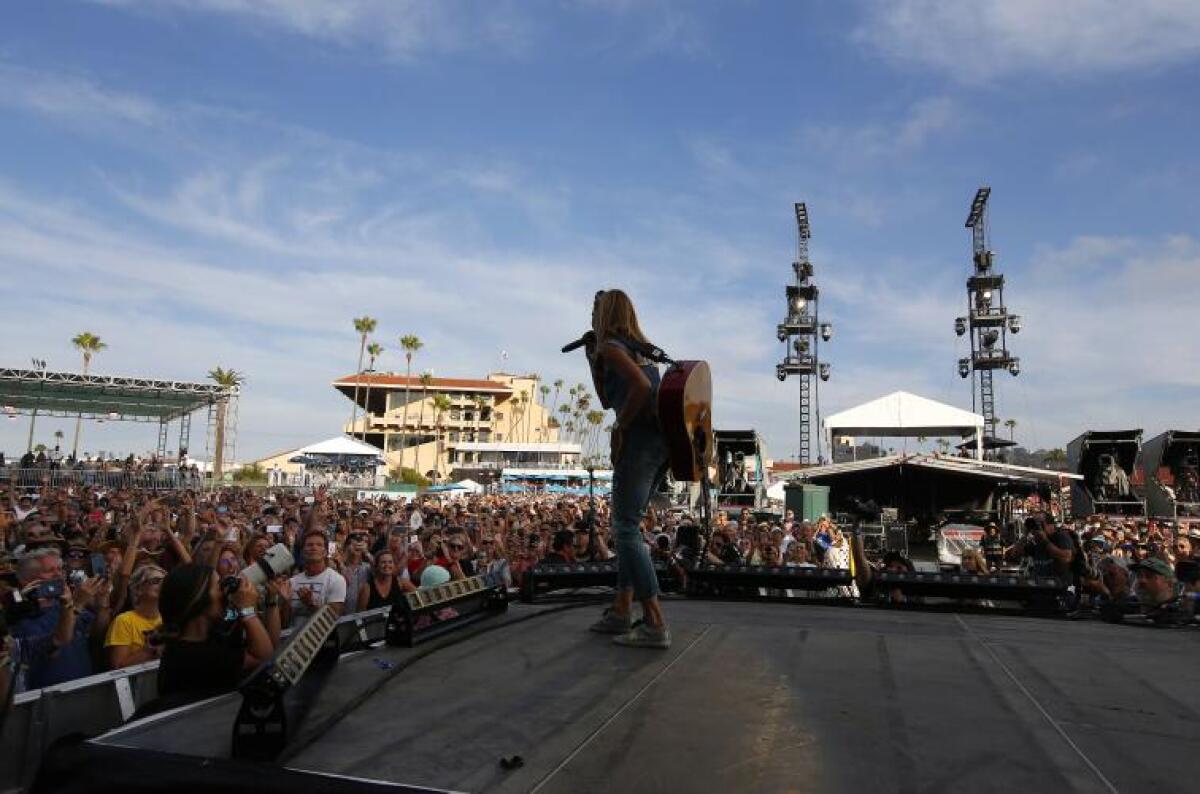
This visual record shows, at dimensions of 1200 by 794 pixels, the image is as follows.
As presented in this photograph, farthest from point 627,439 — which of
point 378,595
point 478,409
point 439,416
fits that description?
point 478,409

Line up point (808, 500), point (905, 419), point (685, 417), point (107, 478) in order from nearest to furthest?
point (685, 417), point (808, 500), point (905, 419), point (107, 478)

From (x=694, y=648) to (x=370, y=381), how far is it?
355 ft

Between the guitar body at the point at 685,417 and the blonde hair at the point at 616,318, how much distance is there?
32 cm

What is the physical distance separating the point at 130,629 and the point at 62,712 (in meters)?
1.92

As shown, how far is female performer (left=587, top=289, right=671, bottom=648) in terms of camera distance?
163 inches

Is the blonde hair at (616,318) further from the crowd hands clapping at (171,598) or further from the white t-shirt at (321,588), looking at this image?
the white t-shirt at (321,588)

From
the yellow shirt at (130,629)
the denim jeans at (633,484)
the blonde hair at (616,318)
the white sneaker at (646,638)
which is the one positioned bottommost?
the yellow shirt at (130,629)

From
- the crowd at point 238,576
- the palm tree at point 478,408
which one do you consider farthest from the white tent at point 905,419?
the palm tree at point 478,408

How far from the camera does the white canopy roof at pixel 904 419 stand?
85.4 feet

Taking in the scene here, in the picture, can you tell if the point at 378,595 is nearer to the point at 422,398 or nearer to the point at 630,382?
the point at 630,382

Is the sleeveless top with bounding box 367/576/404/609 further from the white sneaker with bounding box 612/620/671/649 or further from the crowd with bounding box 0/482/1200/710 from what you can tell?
the white sneaker with bounding box 612/620/671/649

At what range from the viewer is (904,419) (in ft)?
86.1

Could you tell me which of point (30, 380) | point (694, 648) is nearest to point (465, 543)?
point (694, 648)

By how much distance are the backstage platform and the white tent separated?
2331cm
